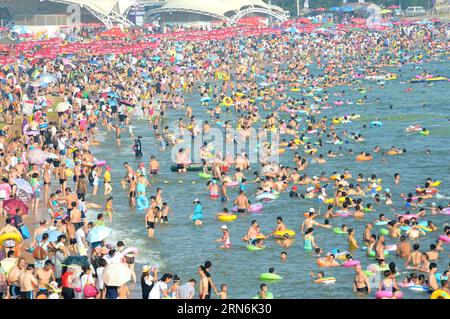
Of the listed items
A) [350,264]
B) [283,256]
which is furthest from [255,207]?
[350,264]

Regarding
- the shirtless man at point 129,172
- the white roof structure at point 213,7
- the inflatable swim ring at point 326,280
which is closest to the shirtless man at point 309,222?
the inflatable swim ring at point 326,280

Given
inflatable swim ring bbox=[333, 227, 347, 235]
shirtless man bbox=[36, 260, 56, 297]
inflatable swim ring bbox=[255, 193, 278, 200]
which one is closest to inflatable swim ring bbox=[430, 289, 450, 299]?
inflatable swim ring bbox=[333, 227, 347, 235]

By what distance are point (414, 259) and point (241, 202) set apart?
24.1 ft

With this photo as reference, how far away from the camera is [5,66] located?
2110 inches

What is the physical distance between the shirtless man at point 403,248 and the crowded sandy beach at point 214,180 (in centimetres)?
4

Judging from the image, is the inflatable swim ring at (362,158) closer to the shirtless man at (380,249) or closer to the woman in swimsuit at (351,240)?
the woman in swimsuit at (351,240)

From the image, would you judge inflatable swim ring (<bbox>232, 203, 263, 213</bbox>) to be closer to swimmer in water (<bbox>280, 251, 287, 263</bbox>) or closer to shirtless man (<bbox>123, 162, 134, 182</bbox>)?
shirtless man (<bbox>123, 162, 134, 182</bbox>)

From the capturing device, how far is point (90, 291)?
18.1 metres

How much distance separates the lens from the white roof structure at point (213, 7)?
325 ft

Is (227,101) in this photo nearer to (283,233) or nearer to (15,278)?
(283,233)

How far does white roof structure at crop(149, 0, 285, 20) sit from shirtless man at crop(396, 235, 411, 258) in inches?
3043

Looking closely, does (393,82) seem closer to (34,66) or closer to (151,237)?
(34,66)

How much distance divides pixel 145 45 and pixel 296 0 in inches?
2247

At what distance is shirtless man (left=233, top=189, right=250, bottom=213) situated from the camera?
28703 millimetres
